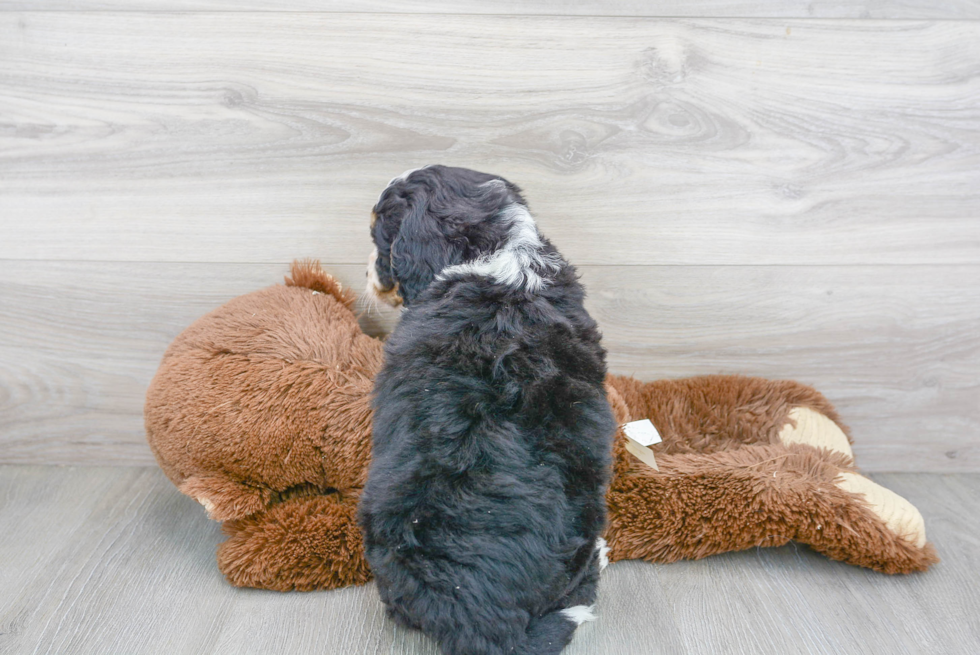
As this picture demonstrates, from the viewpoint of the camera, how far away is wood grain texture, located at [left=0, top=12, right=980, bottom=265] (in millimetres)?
1583

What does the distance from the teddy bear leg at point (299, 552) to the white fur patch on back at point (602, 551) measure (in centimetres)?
44

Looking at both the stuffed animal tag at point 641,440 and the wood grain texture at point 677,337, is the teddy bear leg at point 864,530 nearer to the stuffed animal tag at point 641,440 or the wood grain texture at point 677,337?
the stuffed animal tag at point 641,440

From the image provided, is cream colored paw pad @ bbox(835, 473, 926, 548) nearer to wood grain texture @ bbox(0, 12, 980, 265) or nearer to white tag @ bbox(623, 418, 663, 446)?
white tag @ bbox(623, 418, 663, 446)

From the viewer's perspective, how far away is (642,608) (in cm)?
129

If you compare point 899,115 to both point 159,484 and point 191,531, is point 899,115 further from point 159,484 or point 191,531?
point 159,484

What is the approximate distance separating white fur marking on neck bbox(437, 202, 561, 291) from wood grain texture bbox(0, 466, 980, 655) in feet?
2.07

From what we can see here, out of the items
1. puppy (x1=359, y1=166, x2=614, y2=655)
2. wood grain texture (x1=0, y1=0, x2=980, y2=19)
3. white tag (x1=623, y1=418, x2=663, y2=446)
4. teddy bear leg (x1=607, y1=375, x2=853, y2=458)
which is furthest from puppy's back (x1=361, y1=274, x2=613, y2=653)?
wood grain texture (x1=0, y1=0, x2=980, y2=19)

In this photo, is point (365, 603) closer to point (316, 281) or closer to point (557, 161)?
point (316, 281)

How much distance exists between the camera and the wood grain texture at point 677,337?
5.57 feet

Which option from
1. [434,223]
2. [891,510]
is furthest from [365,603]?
[891,510]

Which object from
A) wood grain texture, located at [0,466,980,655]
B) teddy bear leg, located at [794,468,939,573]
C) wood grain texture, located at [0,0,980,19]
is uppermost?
wood grain texture, located at [0,0,980,19]

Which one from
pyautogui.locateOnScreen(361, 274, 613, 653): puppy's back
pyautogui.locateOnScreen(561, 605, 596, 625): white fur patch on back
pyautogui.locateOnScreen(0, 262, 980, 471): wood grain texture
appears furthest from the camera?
pyautogui.locateOnScreen(0, 262, 980, 471): wood grain texture

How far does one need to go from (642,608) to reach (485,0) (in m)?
1.32

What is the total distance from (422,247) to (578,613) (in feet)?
2.22
